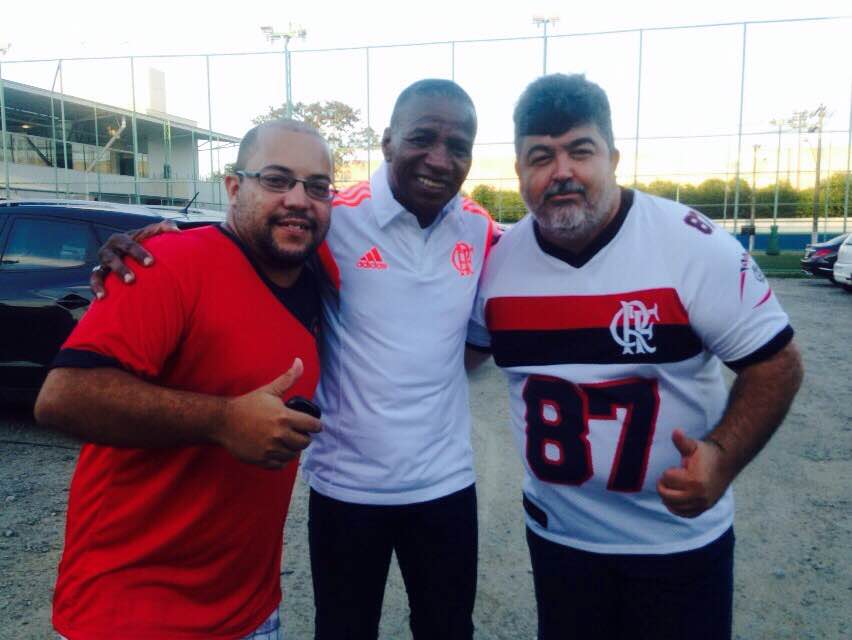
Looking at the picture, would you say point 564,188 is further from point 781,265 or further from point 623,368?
point 781,265

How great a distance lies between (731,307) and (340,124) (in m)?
24.3

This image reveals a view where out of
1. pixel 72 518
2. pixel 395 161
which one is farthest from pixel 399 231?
pixel 72 518

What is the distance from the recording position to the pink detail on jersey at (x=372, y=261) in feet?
7.54

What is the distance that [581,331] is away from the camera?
200cm

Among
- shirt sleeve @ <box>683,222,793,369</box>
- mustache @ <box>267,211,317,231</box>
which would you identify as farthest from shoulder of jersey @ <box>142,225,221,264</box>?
shirt sleeve @ <box>683,222,793,369</box>

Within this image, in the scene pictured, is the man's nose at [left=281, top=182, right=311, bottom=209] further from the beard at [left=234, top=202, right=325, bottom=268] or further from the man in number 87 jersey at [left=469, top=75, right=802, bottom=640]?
the man in number 87 jersey at [left=469, top=75, right=802, bottom=640]

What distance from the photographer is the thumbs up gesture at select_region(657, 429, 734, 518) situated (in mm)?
1693

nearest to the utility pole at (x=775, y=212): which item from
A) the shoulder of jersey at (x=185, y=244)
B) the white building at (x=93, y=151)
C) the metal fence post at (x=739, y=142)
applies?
the metal fence post at (x=739, y=142)

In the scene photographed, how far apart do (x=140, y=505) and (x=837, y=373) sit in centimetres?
776

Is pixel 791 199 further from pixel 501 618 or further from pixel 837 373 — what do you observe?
pixel 501 618

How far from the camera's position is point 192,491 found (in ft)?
5.79

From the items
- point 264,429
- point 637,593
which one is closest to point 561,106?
point 264,429

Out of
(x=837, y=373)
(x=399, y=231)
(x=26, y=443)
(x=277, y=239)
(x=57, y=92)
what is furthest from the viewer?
(x=57, y=92)

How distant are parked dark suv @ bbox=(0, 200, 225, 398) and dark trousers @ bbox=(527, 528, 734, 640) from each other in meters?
4.10
